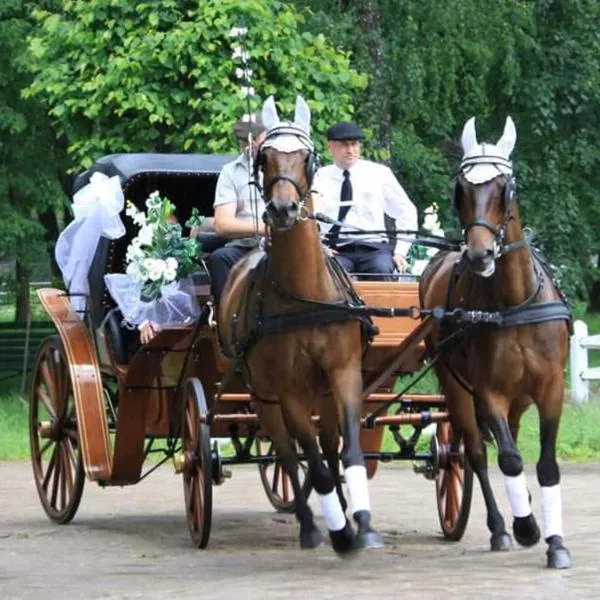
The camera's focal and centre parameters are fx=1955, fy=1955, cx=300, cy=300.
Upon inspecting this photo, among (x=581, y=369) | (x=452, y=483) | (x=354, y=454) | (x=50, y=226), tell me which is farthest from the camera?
(x=50, y=226)

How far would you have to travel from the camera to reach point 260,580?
898 centimetres

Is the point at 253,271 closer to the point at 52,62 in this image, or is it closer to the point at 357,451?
the point at 357,451


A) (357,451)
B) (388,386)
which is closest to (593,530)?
(388,386)

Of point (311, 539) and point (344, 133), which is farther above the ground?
point (344, 133)

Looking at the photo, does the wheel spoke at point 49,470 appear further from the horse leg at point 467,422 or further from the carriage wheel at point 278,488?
the horse leg at point 467,422

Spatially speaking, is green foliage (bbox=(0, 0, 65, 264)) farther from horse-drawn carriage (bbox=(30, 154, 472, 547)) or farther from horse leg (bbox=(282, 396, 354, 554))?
horse leg (bbox=(282, 396, 354, 554))

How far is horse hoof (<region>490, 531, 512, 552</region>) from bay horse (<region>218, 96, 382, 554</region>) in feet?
2.96

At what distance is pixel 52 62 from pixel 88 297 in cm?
568

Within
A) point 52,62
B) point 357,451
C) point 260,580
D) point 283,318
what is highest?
point 52,62

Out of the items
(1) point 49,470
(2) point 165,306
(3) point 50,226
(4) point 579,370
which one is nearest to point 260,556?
(2) point 165,306

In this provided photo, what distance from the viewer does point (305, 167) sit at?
9.40 meters

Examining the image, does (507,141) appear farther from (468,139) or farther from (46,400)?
(46,400)

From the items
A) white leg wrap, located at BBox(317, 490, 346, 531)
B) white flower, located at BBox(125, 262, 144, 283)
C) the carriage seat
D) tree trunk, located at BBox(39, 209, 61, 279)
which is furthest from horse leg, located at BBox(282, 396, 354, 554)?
tree trunk, located at BBox(39, 209, 61, 279)

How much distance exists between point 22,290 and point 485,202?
20665mm
